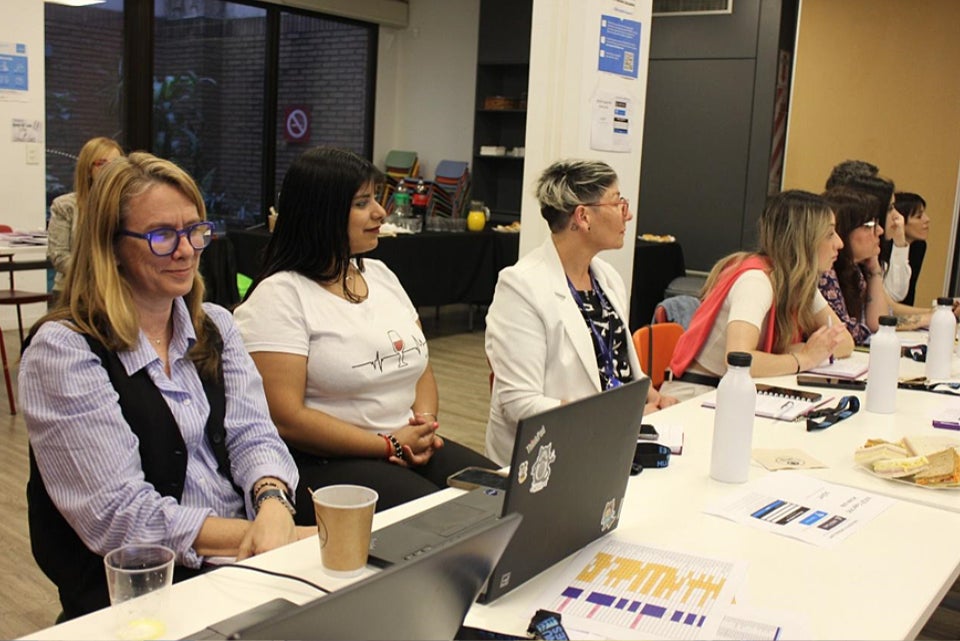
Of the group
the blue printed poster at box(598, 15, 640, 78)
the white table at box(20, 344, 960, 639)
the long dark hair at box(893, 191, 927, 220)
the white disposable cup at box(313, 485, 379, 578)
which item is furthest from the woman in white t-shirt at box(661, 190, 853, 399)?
the long dark hair at box(893, 191, 927, 220)

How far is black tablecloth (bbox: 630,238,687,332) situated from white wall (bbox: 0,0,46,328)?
4.24 metres

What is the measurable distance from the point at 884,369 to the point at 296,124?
7606 mm

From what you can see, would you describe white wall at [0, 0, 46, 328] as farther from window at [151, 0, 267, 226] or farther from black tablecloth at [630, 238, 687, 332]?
black tablecloth at [630, 238, 687, 332]

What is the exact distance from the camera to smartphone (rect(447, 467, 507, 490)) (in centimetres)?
186

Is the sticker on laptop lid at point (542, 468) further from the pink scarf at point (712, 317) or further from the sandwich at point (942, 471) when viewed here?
the pink scarf at point (712, 317)

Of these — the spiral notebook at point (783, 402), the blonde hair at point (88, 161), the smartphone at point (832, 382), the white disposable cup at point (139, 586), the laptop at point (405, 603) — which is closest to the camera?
the laptop at point (405, 603)

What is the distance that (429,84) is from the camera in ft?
31.8

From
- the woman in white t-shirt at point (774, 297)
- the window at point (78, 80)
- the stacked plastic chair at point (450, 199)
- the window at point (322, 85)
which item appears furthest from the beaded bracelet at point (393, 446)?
the window at point (322, 85)

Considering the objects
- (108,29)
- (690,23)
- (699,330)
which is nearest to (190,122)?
(108,29)

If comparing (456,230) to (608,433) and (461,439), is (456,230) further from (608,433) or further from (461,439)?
(608,433)

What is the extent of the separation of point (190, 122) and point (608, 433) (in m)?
7.63

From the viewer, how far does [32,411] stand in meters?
1.68

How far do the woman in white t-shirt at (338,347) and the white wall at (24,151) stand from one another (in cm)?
491

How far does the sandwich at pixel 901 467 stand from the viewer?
203cm
